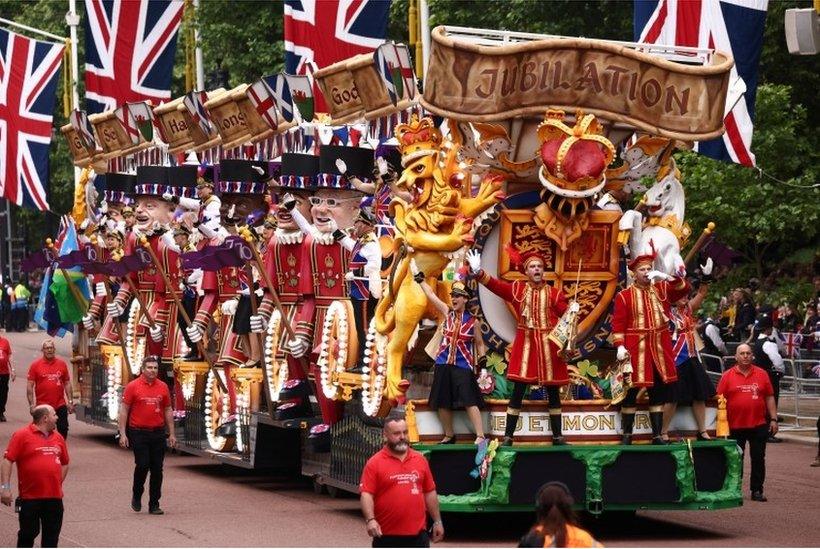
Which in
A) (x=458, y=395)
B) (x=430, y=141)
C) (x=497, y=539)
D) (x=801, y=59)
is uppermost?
(x=801, y=59)

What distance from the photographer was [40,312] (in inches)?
1171

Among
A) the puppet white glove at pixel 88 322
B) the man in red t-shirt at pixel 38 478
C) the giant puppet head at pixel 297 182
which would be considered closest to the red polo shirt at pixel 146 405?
the giant puppet head at pixel 297 182

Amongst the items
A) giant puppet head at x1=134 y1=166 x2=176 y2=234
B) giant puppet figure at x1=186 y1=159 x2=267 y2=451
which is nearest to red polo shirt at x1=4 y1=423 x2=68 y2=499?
giant puppet figure at x1=186 y1=159 x2=267 y2=451

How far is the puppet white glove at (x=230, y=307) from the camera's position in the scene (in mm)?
22406

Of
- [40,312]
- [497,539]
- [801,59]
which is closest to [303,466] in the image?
[497,539]

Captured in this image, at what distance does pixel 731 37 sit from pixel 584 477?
20.9ft

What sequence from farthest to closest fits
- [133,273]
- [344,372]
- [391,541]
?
[133,273]
[344,372]
[391,541]

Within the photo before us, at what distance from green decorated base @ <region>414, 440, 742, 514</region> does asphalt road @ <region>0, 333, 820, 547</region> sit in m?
0.34

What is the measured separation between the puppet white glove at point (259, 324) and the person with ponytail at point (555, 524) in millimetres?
11233

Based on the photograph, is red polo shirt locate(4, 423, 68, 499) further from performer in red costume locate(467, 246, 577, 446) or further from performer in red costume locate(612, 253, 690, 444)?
performer in red costume locate(612, 253, 690, 444)

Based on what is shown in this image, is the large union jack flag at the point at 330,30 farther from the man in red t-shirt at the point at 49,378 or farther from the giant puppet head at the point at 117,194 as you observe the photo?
the man in red t-shirt at the point at 49,378

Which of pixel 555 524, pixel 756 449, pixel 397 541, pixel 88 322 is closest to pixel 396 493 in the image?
pixel 397 541

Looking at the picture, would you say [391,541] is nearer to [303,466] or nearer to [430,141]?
[430,141]

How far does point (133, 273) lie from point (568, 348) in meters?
10.8
